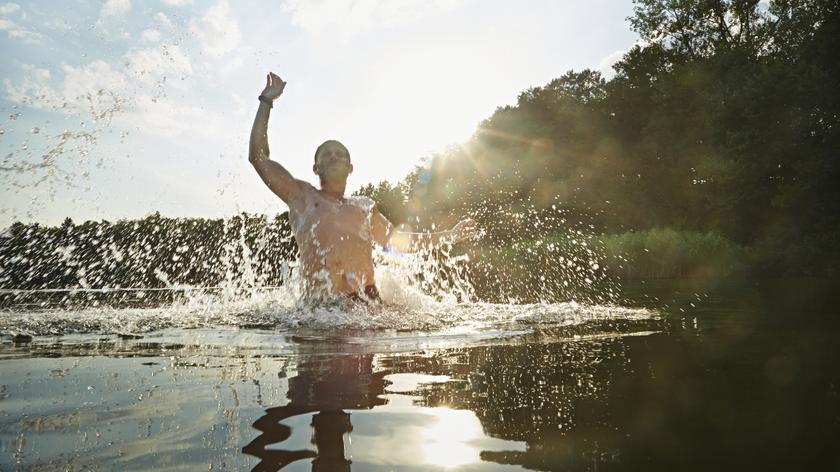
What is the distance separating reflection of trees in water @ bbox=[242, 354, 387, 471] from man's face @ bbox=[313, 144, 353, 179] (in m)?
3.14

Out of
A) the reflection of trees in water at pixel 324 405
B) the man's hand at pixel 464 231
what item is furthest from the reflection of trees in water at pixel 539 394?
the man's hand at pixel 464 231

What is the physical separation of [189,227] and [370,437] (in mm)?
22297

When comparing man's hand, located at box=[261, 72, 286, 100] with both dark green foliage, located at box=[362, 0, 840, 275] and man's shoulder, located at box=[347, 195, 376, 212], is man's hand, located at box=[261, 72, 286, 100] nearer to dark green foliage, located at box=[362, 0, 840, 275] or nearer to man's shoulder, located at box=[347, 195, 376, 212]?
man's shoulder, located at box=[347, 195, 376, 212]

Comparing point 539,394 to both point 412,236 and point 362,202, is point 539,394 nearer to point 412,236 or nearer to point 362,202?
point 362,202

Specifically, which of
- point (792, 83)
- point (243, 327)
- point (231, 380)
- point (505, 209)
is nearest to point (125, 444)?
point (231, 380)

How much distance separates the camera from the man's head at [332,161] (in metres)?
6.29

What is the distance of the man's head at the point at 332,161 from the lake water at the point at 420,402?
2.15 meters

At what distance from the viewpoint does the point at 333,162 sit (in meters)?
6.27

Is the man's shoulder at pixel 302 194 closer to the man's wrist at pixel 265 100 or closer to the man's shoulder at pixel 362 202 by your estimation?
the man's shoulder at pixel 362 202

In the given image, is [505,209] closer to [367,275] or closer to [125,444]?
[367,275]

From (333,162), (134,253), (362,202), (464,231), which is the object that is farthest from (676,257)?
(134,253)

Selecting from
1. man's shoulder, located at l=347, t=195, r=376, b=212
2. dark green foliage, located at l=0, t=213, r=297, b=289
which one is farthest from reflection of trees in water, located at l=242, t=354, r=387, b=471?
dark green foliage, located at l=0, t=213, r=297, b=289

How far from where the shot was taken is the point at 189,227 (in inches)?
882

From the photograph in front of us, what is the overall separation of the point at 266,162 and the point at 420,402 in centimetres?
436
